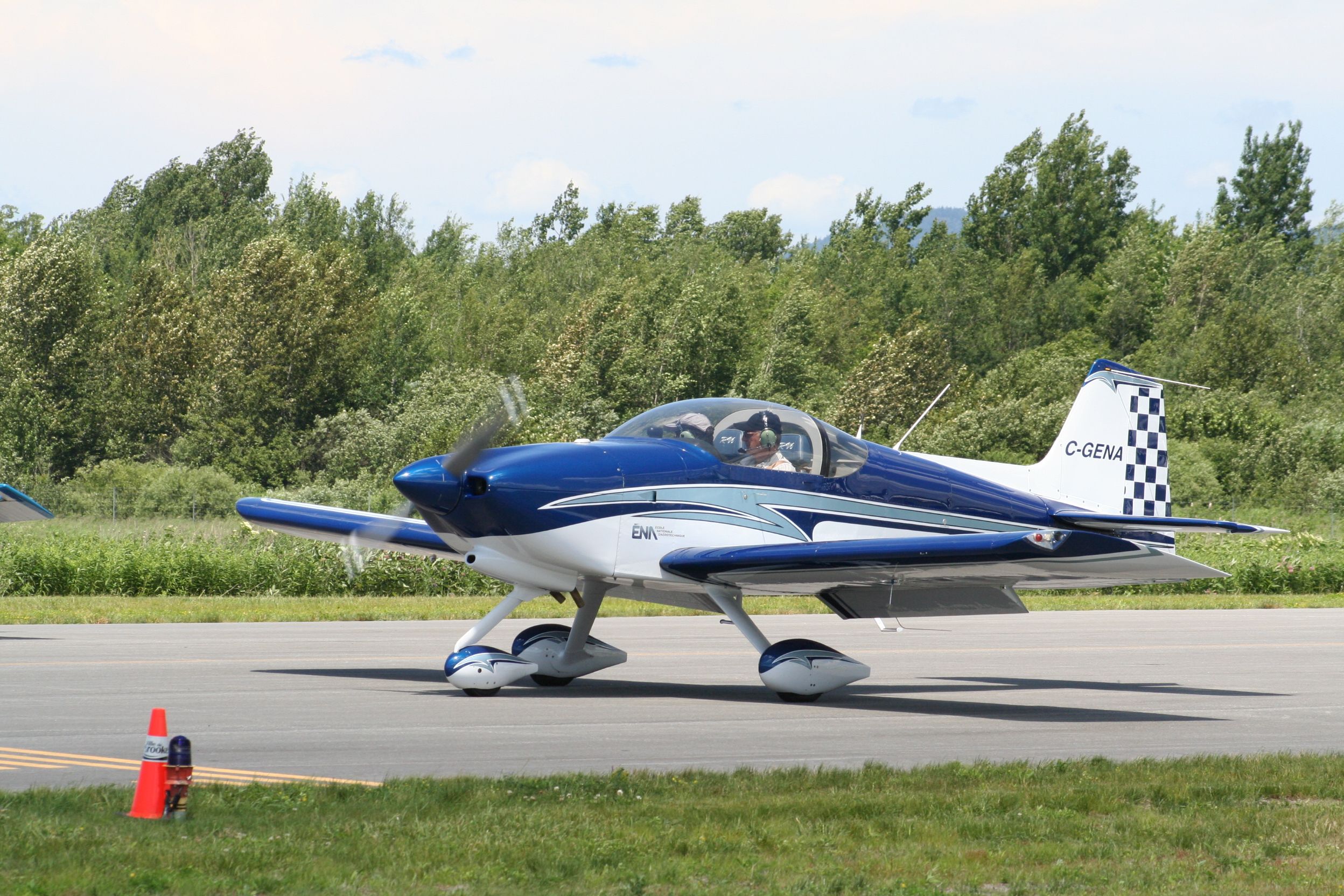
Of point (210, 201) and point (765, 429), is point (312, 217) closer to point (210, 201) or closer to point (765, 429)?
point (210, 201)

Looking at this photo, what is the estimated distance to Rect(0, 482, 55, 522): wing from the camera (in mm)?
17578

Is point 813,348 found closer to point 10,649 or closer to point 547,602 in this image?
point 547,602

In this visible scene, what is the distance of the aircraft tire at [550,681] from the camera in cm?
1343

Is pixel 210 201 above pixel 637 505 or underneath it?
above

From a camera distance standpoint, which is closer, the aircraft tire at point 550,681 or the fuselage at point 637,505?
the fuselage at point 637,505

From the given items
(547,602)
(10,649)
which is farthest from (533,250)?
(10,649)

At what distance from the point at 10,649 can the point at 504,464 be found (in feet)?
25.0

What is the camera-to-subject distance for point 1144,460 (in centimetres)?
1593

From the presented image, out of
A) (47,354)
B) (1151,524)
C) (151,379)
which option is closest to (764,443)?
(1151,524)

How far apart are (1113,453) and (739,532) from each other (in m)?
5.32

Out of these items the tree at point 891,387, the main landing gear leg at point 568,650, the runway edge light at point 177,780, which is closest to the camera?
the runway edge light at point 177,780

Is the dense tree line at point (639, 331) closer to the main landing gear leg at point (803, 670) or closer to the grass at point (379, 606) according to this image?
the grass at point (379, 606)

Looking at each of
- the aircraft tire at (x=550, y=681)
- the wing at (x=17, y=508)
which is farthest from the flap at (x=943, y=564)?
the wing at (x=17, y=508)

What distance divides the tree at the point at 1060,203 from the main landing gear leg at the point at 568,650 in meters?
79.5
